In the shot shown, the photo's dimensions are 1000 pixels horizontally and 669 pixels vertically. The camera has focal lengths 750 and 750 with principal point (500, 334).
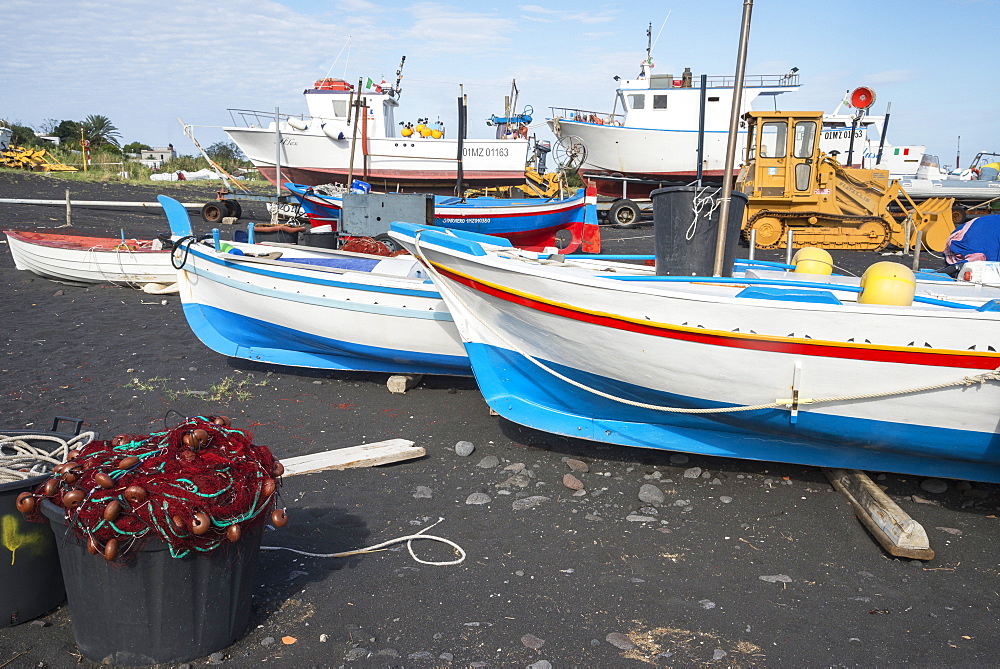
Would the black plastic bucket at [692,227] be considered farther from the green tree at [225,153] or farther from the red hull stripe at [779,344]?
the green tree at [225,153]

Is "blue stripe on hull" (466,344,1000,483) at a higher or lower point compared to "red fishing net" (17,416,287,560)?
lower

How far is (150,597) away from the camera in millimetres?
2643

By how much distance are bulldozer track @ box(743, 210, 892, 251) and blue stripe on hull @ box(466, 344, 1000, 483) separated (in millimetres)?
12568

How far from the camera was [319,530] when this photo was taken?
3986mm

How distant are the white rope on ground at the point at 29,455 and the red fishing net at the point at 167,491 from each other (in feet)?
0.96

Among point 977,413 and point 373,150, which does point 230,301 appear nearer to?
point 977,413

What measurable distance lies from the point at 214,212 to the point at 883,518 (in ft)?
63.2

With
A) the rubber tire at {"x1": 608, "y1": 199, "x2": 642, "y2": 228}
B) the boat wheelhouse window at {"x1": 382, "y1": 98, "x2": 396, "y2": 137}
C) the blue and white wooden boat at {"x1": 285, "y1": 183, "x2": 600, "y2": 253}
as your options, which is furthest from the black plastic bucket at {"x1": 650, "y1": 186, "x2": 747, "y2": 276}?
the boat wheelhouse window at {"x1": 382, "y1": 98, "x2": 396, "y2": 137}

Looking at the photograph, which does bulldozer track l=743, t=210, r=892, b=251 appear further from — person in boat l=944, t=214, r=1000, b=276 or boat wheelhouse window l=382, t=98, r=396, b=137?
boat wheelhouse window l=382, t=98, r=396, b=137

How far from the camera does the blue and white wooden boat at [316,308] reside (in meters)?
6.24

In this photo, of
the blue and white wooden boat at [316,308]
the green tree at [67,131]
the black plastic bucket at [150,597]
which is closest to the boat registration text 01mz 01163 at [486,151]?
the blue and white wooden boat at [316,308]

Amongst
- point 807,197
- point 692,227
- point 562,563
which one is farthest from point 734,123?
point 807,197

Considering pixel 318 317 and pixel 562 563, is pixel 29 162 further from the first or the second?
pixel 562 563

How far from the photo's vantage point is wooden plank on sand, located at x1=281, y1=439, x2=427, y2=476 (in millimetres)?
4711
